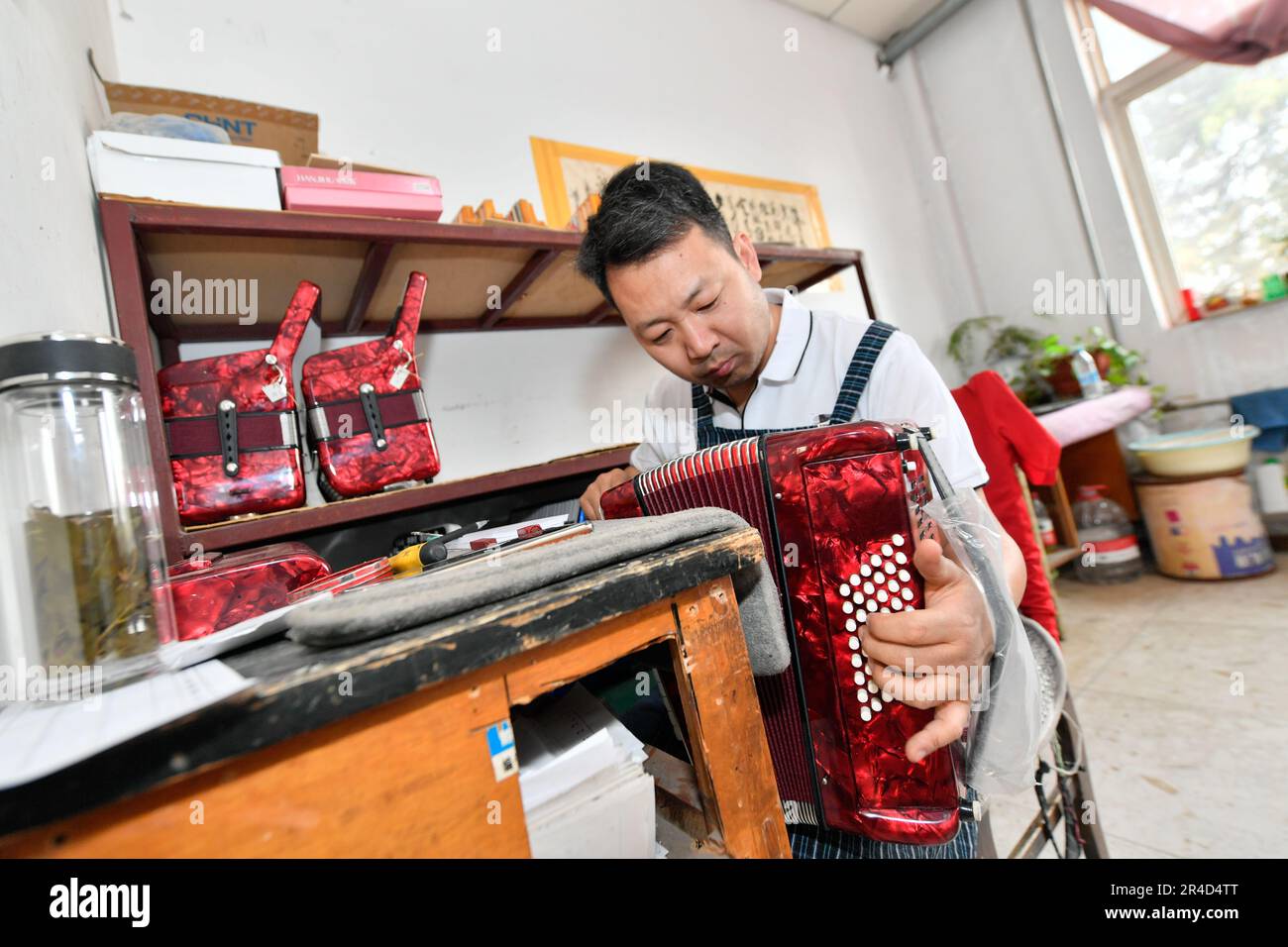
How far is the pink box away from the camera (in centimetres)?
111

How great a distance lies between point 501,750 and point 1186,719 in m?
1.99

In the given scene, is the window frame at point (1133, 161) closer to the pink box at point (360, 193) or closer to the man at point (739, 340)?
the man at point (739, 340)

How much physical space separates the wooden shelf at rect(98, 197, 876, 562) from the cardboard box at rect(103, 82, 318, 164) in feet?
0.86

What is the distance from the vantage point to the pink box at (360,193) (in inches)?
43.6

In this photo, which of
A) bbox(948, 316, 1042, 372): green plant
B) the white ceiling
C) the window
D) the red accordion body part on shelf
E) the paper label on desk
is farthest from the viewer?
bbox(948, 316, 1042, 372): green plant

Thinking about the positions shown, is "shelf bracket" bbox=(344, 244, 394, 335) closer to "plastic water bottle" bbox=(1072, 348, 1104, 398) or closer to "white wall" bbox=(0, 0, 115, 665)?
"white wall" bbox=(0, 0, 115, 665)

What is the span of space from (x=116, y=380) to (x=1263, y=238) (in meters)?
3.94

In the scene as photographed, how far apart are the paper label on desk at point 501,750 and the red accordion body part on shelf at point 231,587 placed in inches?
19.4

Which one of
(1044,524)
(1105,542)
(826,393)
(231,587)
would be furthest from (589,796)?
(1105,542)

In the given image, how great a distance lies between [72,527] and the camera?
457 millimetres

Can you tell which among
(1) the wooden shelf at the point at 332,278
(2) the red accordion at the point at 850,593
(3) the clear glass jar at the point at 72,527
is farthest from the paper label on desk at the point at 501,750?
(1) the wooden shelf at the point at 332,278

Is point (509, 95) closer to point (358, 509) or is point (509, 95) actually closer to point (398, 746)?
point (358, 509)

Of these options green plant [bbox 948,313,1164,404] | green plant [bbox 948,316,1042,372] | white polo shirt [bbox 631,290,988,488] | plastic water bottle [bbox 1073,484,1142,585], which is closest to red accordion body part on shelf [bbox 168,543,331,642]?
white polo shirt [bbox 631,290,988,488]

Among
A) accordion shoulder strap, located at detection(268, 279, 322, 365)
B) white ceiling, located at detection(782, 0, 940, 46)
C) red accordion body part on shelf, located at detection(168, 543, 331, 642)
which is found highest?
white ceiling, located at detection(782, 0, 940, 46)
